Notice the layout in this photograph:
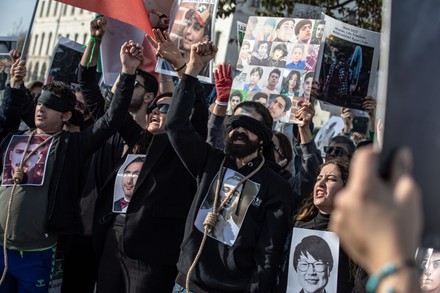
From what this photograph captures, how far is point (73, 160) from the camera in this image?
5199 mm

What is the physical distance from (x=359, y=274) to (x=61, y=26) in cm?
6235

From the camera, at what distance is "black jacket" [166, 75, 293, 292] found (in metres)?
4.20

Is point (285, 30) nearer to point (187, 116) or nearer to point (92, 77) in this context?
point (92, 77)

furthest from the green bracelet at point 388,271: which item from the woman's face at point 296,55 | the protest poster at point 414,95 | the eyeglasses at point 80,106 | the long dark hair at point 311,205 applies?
the eyeglasses at point 80,106

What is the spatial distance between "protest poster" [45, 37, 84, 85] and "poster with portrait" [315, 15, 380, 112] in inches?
114

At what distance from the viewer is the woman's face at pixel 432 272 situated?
146 inches

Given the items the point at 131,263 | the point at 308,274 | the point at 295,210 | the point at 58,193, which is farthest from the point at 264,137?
the point at 58,193

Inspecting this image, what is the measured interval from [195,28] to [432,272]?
8.76 feet

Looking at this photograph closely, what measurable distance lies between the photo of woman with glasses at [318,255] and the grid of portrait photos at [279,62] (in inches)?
56.7

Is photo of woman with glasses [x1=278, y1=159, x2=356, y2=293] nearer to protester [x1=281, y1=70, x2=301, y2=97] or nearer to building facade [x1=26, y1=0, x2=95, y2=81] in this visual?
protester [x1=281, y1=70, x2=301, y2=97]

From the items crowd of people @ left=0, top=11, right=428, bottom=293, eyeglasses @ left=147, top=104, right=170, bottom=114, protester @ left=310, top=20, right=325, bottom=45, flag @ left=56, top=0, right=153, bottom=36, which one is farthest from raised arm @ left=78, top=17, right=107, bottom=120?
protester @ left=310, top=20, right=325, bottom=45

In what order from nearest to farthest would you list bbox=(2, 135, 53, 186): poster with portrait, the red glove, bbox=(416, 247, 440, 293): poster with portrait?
1. bbox=(416, 247, 440, 293): poster with portrait
2. bbox=(2, 135, 53, 186): poster with portrait
3. the red glove

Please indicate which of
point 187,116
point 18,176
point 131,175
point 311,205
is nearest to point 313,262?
point 311,205

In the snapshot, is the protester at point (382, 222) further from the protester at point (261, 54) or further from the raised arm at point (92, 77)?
the protester at point (261, 54)
